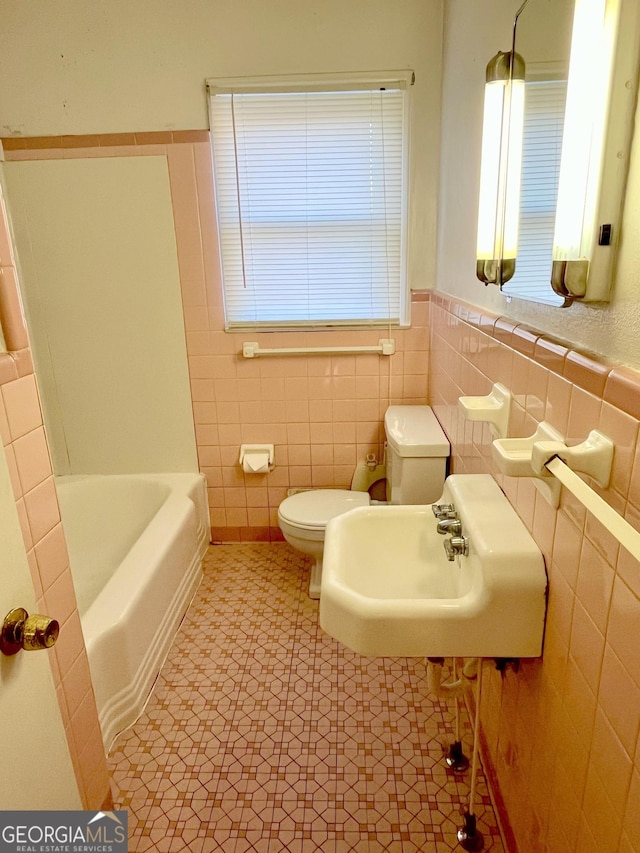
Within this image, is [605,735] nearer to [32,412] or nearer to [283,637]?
[32,412]

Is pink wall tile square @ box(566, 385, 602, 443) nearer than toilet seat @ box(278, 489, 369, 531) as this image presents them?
Yes

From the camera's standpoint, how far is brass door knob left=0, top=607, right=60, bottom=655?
2.51ft

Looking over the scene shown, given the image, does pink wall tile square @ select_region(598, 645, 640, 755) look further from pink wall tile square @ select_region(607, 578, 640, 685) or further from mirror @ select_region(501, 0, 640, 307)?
mirror @ select_region(501, 0, 640, 307)

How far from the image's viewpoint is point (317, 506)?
2303mm

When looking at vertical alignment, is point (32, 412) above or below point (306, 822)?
above

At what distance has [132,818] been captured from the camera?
1400mm

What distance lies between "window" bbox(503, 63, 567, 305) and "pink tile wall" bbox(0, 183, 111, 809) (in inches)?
38.7

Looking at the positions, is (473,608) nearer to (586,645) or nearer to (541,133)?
(586,645)

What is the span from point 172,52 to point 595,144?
6.81 feet

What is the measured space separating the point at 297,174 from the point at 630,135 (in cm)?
182

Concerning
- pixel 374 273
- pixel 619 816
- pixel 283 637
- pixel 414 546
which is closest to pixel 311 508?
pixel 283 637

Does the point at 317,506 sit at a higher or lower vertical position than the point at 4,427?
lower

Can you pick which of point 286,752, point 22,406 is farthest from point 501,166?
point 286,752

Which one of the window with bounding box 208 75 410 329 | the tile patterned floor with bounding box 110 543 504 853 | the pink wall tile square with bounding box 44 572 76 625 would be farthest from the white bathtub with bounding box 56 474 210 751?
the window with bounding box 208 75 410 329
